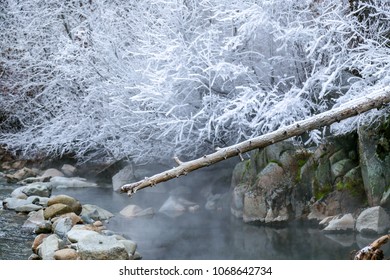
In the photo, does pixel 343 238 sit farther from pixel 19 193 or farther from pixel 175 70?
pixel 19 193

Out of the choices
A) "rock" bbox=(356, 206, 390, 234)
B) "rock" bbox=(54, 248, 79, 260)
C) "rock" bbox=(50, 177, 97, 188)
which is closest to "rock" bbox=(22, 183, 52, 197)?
"rock" bbox=(50, 177, 97, 188)

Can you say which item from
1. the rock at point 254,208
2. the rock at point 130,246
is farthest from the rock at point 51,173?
the rock at point 130,246

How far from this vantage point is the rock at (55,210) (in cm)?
847

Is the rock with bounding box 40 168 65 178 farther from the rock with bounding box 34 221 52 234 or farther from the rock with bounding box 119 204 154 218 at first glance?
the rock with bounding box 34 221 52 234

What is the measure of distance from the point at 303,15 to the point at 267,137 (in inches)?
191

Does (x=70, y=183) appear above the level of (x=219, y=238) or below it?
above

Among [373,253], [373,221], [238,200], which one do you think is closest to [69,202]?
[238,200]

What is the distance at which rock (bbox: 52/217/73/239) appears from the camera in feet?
25.0

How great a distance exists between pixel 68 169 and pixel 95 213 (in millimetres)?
3708

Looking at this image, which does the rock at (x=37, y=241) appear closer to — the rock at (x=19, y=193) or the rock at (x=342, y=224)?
the rock at (x=19, y=193)

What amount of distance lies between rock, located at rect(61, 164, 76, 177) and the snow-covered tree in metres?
0.39

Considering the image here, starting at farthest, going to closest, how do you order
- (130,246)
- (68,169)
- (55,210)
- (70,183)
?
(68,169)
(70,183)
(55,210)
(130,246)

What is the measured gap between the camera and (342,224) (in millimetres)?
7477

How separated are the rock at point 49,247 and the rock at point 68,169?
5.11m
